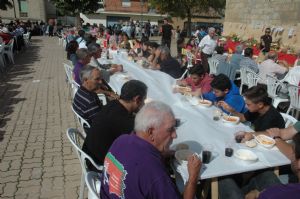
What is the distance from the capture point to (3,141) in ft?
15.1

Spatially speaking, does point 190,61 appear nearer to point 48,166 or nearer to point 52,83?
point 52,83

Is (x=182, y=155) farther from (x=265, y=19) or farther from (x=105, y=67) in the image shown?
(x=265, y=19)

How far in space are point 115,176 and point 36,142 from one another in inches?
126

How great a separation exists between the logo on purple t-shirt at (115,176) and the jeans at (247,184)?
111cm

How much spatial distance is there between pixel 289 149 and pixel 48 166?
2.97 metres

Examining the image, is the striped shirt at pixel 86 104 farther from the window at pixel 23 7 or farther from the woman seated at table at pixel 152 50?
the window at pixel 23 7

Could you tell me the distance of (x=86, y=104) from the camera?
355 cm

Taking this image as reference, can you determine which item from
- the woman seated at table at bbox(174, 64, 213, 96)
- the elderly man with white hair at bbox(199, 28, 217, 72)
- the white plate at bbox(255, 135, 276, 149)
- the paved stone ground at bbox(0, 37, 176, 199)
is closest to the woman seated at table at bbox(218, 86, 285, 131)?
the white plate at bbox(255, 135, 276, 149)

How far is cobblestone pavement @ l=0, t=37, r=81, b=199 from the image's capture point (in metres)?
3.43

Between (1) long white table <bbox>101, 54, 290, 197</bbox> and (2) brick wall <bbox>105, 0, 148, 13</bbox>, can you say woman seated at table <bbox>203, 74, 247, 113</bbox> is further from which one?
(2) brick wall <bbox>105, 0, 148, 13</bbox>

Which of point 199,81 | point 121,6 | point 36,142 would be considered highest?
point 121,6

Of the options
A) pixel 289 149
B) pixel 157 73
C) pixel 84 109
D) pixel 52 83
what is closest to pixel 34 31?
pixel 52 83

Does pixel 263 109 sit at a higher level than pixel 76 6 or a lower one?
lower

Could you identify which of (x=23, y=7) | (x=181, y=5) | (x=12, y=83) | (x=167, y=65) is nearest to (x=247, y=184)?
(x=167, y=65)
